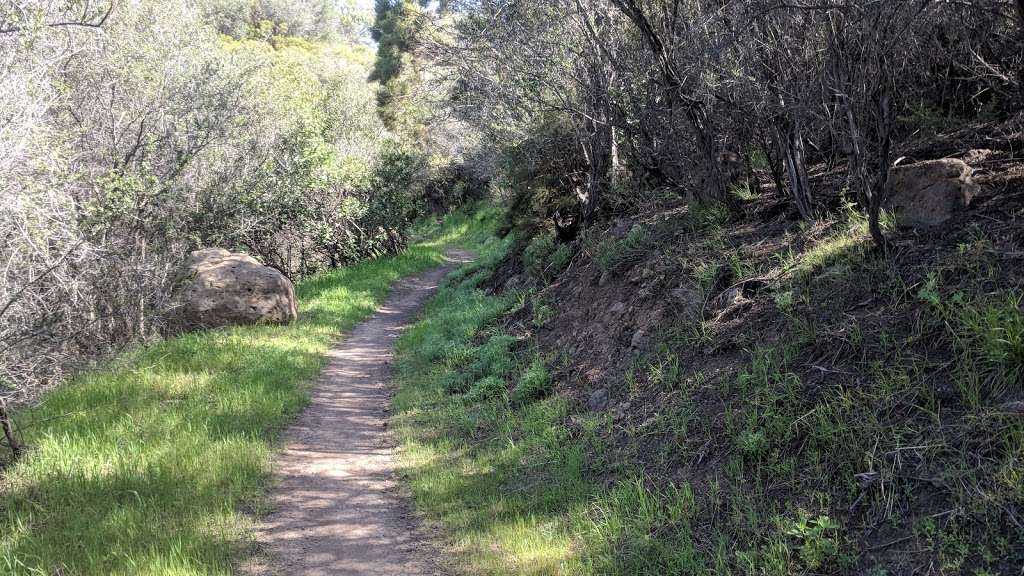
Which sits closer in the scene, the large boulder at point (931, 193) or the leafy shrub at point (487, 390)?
the large boulder at point (931, 193)

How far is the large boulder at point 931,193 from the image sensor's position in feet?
16.2

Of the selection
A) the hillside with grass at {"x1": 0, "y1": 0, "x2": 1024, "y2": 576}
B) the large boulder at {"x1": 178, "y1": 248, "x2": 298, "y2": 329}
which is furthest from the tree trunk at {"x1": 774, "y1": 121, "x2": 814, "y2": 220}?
the large boulder at {"x1": 178, "y1": 248, "x2": 298, "y2": 329}

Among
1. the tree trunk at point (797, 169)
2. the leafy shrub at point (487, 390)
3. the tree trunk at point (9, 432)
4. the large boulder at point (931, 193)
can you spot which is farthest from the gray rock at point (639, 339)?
the tree trunk at point (9, 432)

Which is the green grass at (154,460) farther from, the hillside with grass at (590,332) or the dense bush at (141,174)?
the dense bush at (141,174)

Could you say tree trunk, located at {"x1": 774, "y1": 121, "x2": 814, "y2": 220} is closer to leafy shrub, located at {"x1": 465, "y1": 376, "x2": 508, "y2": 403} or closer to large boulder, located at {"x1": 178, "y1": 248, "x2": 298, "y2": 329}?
leafy shrub, located at {"x1": 465, "y1": 376, "x2": 508, "y2": 403}

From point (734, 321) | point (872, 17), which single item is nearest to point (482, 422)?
point (734, 321)

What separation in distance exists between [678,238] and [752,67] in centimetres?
223

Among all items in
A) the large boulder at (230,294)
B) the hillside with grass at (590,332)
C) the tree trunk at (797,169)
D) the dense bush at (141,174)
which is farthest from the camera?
the large boulder at (230,294)

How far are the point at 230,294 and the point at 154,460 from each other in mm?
→ 5697

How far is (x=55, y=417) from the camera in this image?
241 inches

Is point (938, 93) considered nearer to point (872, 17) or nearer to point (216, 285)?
point (872, 17)

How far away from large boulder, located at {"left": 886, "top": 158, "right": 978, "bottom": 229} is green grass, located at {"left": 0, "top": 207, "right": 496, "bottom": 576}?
545 cm

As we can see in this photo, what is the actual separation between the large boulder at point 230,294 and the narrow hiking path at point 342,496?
2.45 metres

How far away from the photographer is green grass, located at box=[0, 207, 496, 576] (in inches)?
163
